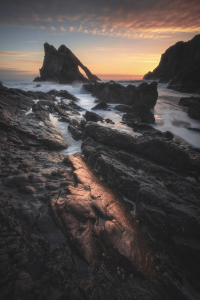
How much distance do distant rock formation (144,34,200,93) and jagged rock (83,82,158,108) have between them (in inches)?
672

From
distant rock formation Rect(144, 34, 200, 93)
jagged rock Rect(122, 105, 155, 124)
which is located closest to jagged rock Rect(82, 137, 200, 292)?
jagged rock Rect(122, 105, 155, 124)

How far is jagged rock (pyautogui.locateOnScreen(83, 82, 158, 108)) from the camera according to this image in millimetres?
14523

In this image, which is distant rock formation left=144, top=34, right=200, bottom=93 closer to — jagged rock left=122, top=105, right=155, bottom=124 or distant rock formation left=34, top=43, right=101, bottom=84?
jagged rock left=122, top=105, right=155, bottom=124

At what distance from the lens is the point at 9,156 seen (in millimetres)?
3994

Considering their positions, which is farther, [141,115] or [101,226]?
[141,115]

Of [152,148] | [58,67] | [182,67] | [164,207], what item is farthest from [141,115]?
[182,67]

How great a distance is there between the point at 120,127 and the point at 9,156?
710 centimetres

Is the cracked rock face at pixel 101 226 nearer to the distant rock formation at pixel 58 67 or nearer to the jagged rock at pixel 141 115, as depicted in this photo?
the jagged rock at pixel 141 115

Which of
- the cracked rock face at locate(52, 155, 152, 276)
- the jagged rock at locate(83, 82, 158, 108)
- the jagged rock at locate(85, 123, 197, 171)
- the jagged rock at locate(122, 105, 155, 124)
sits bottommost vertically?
the cracked rock face at locate(52, 155, 152, 276)

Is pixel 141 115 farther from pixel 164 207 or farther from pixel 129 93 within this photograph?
pixel 164 207

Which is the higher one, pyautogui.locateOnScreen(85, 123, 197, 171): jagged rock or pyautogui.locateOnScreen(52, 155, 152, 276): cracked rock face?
pyautogui.locateOnScreen(85, 123, 197, 171): jagged rock

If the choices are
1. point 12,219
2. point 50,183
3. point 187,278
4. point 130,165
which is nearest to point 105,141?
point 130,165

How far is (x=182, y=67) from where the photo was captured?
47000mm

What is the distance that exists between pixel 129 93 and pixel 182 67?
47.3m
